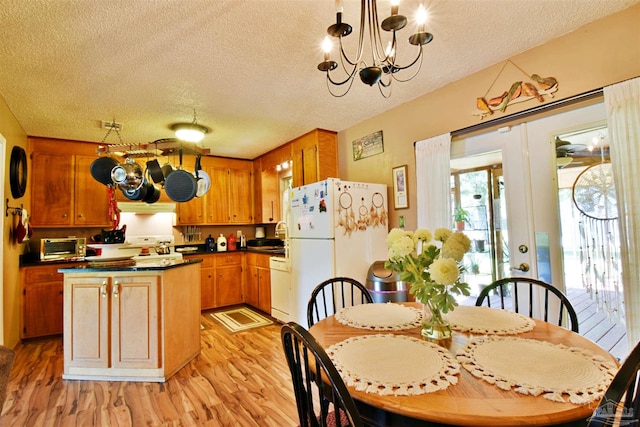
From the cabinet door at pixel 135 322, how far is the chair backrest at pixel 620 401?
266 centimetres

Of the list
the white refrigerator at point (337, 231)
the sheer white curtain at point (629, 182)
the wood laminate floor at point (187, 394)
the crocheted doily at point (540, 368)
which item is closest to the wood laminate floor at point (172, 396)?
the wood laminate floor at point (187, 394)

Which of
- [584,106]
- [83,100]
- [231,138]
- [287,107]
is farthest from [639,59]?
[83,100]

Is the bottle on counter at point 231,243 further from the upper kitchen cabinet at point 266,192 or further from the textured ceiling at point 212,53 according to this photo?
the textured ceiling at point 212,53

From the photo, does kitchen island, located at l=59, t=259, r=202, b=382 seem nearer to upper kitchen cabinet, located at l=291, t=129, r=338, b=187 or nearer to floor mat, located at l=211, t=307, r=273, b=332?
floor mat, located at l=211, t=307, r=273, b=332

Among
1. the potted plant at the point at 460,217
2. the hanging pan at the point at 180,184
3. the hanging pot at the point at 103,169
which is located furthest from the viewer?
the hanging pot at the point at 103,169

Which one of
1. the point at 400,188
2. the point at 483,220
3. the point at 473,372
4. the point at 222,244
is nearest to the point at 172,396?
the point at 473,372

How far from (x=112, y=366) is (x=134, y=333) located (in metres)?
0.33

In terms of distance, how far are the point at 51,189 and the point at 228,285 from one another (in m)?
2.55

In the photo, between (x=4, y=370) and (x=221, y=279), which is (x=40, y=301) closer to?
(x=221, y=279)

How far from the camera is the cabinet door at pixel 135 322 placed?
249 centimetres

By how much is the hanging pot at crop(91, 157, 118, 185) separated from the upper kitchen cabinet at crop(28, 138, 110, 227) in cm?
145

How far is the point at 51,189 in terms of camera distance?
12.6 ft

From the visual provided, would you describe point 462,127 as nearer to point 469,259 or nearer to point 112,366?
point 469,259

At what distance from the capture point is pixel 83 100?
283 centimetres
